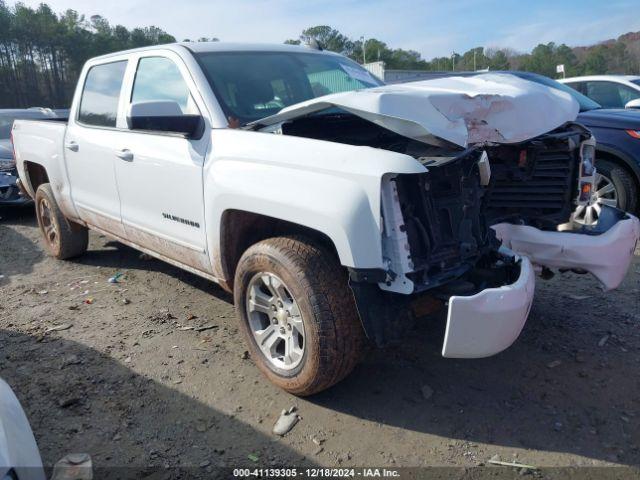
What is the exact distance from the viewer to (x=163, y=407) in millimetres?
3111

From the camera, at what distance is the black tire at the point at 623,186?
5980 mm

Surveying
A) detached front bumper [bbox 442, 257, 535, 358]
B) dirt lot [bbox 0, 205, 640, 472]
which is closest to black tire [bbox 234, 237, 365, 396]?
dirt lot [bbox 0, 205, 640, 472]

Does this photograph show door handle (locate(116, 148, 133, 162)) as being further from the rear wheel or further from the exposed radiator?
the rear wheel

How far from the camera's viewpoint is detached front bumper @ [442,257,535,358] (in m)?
2.43

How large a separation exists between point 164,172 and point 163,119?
0.54 meters

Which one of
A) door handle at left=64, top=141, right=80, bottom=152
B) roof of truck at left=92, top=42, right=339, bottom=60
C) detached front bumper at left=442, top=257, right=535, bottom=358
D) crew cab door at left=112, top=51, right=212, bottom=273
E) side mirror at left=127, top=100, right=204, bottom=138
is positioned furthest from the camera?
door handle at left=64, top=141, right=80, bottom=152

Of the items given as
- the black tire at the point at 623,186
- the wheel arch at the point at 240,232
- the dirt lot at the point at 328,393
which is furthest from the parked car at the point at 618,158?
the wheel arch at the point at 240,232

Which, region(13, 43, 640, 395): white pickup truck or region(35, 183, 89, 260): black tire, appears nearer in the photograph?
region(13, 43, 640, 395): white pickup truck

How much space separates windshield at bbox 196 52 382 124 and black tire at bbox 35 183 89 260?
2.75 m

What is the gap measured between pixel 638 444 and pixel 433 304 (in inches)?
45.2

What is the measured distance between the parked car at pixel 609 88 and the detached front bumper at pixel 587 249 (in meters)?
6.03

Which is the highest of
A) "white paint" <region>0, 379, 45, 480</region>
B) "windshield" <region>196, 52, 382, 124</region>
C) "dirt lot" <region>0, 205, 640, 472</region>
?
"windshield" <region>196, 52, 382, 124</region>

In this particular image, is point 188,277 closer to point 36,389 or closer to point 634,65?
point 36,389

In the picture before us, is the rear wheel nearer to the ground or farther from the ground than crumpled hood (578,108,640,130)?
nearer to the ground
